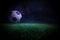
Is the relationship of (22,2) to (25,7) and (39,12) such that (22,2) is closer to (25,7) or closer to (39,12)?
(25,7)

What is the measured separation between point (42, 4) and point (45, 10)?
648 millimetres

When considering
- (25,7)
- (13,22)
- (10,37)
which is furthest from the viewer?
(25,7)

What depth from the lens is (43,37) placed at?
6.31 m

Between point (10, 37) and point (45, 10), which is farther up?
point (45, 10)

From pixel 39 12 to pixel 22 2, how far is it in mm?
1774

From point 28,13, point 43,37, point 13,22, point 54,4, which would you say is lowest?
point 43,37

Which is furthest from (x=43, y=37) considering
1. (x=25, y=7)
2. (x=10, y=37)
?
(x=25, y=7)

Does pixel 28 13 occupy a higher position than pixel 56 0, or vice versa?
pixel 56 0

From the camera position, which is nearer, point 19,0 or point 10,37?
point 10,37

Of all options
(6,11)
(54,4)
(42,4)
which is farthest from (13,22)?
(54,4)

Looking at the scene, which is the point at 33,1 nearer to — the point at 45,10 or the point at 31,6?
the point at 31,6

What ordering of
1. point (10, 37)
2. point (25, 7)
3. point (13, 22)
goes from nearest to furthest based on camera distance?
point (10, 37), point (13, 22), point (25, 7)

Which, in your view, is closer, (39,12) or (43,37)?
(43,37)

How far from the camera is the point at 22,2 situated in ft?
43.1
